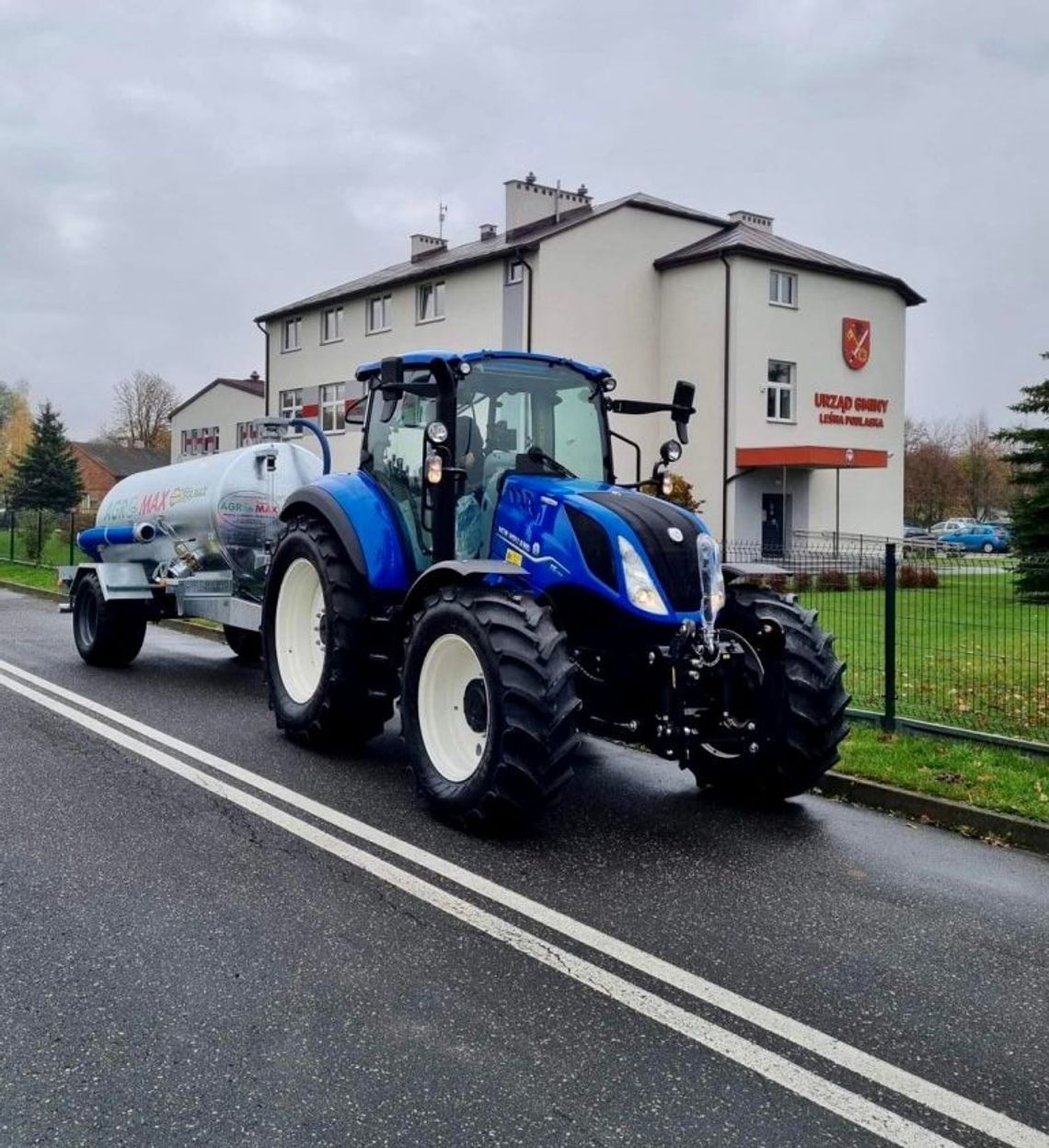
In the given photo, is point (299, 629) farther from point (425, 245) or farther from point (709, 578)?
point (425, 245)

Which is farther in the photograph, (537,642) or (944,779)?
(944,779)

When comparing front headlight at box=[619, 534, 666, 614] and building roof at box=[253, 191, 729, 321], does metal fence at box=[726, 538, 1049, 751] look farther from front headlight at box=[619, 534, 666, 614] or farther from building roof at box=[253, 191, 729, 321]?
building roof at box=[253, 191, 729, 321]

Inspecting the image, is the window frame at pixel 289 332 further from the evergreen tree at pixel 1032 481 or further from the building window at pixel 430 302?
the evergreen tree at pixel 1032 481

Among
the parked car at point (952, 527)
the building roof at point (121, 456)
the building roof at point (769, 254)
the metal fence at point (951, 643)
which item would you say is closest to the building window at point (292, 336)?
the building roof at point (769, 254)

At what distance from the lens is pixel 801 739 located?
6336 millimetres

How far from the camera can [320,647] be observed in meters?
8.23

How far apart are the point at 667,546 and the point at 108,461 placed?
85.7m

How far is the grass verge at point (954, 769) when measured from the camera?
21.8ft

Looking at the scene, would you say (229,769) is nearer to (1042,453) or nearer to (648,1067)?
(648,1067)

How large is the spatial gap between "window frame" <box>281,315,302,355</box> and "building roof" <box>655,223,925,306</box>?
50.2 ft

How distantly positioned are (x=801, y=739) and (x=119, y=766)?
4.18 meters

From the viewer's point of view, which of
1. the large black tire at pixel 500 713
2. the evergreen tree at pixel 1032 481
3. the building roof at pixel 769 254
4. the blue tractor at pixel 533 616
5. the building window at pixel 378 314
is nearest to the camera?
the large black tire at pixel 500 713

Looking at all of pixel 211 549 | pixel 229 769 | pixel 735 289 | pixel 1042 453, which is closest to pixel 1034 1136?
pixel 229 769

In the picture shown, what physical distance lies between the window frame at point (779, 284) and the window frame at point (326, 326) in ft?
50.8
